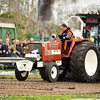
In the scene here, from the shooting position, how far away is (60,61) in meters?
11.5

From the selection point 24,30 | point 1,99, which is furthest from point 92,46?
point 24,30

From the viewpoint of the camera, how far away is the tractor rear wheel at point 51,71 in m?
10.4

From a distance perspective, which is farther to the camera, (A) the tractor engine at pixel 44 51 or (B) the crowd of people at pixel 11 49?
(B) the crowd of people at pixel 11 49

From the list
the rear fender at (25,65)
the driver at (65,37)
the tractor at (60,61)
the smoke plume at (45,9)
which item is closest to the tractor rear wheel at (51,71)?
the tractor at (60,61)

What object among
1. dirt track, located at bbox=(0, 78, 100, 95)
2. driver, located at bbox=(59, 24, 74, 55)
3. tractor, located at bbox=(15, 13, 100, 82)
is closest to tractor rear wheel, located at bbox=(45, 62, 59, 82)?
tractor, located at bbox=(15, 13, 100, 82)

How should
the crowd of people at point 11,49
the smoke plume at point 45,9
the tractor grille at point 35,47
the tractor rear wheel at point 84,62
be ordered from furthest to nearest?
the crowd of people at point 11,49, the smoke plume at point 45,9, the tractor rear wheel at point 84,62, the tractor grille at point 35,47

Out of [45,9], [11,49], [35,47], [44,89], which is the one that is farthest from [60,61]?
[11,49]

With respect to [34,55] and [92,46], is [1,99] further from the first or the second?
[92,46]

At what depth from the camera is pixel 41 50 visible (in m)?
11.0

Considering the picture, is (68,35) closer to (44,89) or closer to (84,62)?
(84,62)

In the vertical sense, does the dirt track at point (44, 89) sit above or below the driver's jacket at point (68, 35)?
below

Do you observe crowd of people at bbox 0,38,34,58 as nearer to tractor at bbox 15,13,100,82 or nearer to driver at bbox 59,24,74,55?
driver at bbox 59,24,74,55

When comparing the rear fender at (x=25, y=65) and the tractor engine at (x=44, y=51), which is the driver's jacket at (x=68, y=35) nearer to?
the tractor engine at (x=44, y=51)

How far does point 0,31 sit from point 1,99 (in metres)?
14.3
